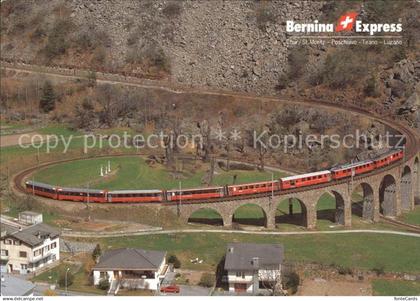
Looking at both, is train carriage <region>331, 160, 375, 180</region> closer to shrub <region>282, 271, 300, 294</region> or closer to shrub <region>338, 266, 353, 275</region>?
shrub <region>338, 266, 353, 275</region>

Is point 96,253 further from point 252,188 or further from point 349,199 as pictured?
point 349,199

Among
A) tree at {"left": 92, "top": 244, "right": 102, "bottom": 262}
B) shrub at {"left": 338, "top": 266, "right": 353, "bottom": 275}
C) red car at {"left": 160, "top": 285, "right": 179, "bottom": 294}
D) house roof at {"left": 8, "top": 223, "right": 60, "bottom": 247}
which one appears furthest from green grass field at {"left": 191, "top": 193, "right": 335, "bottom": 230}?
red car at {"left": 160, "top": 285, "right": 179, "bottom": 294}

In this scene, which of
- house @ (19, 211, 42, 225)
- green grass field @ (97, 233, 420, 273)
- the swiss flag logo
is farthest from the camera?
the swiss flag logo

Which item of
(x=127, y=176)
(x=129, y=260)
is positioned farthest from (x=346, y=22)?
(x=129, y=260)

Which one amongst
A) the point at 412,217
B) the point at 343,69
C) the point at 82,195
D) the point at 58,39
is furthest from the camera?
the point at 58,39

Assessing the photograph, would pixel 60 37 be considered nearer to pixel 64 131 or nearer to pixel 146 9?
pixel 146 9
